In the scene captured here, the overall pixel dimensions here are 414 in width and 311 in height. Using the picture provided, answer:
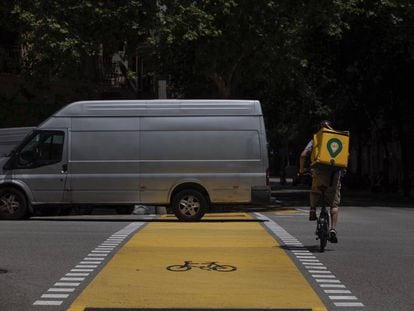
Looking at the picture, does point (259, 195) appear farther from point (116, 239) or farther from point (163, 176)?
point (116, 239)

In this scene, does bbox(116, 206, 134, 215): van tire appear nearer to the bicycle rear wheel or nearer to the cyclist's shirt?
the cyclist's shirt

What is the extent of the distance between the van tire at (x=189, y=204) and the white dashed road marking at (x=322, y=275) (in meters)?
3.94

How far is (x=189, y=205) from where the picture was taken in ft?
56.1

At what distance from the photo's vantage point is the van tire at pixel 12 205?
56.7 feet

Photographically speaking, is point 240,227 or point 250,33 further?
point 250,33

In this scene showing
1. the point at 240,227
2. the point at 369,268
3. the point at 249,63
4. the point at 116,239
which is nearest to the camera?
the point at 369,268

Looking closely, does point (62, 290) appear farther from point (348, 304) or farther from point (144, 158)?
point (144, 158)

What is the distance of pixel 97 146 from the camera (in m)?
17.3

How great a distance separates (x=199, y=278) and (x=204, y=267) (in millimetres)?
807

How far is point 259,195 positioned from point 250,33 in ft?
31.9

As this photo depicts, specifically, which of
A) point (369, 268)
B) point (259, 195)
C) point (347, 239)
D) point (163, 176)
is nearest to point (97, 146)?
point (163, 176)

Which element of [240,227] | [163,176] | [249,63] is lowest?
[240,227]

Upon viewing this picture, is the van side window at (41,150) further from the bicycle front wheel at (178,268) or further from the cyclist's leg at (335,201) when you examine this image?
the bicycle front wheel at (178,268)

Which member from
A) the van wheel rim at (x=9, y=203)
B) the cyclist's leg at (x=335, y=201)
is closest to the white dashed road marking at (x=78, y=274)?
the cyclist's leg at (x=335, y=201)
